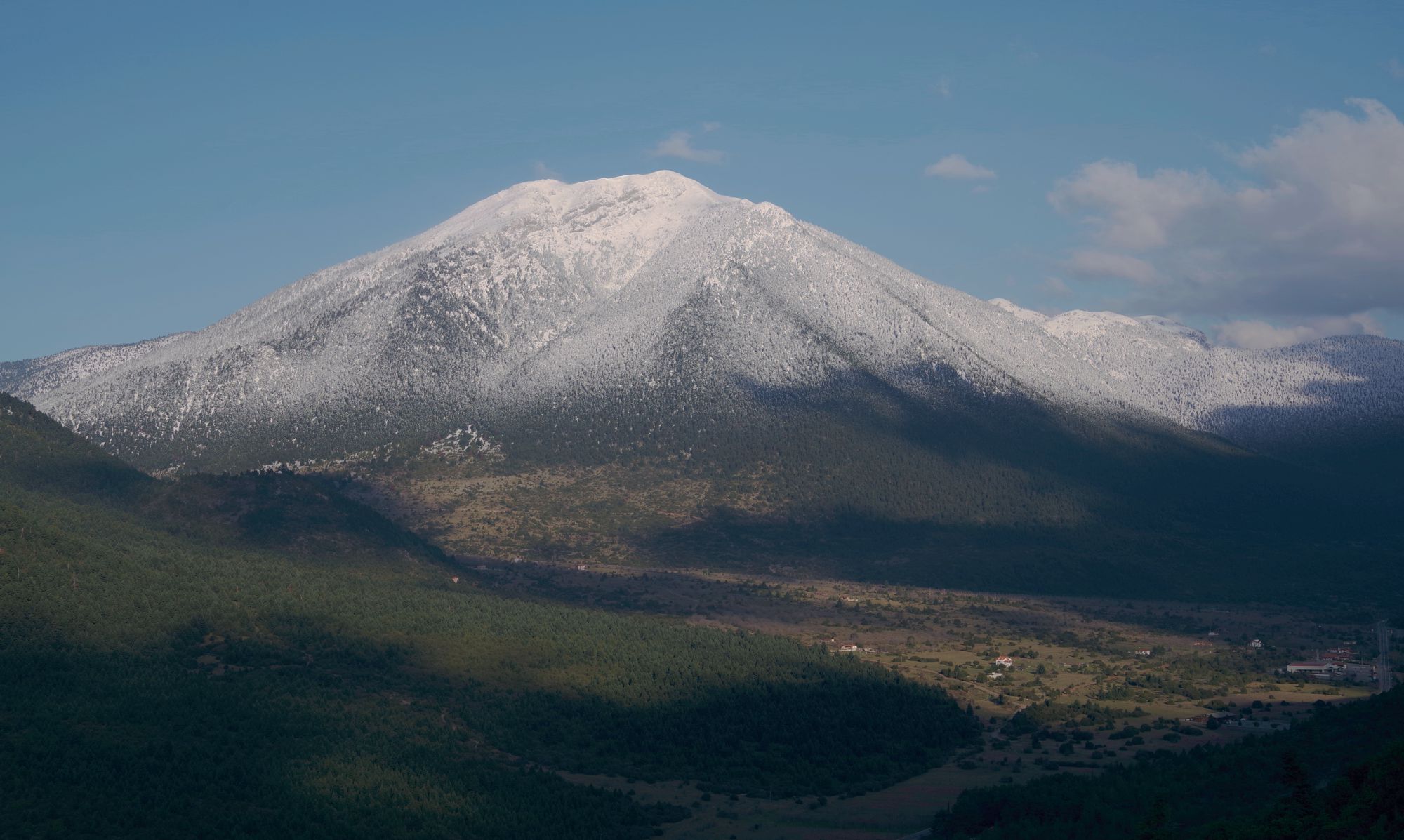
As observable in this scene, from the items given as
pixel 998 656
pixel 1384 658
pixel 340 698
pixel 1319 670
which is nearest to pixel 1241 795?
pixel 340 698

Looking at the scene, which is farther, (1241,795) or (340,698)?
(340,698)

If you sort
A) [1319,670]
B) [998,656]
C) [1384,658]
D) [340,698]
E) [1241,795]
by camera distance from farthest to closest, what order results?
[998,656] < [1319,670] < [1384,658] < [340,698] < [1241,795]

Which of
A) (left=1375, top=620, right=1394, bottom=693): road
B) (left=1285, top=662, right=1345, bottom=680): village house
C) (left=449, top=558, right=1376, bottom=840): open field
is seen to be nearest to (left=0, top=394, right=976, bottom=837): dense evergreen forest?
(left=449, top=558, right=1376, bottom=840): open field

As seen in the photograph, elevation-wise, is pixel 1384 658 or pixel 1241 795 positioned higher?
pixel 1384 658

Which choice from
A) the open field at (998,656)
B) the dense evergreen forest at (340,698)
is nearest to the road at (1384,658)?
the open field at (998,656)

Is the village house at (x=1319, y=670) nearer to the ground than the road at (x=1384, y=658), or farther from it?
nearer to the ground

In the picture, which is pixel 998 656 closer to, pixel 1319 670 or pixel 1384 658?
pixel 1319 670

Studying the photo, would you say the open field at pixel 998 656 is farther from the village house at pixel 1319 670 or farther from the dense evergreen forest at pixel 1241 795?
the dense evergreen forest at pixel 1241 795
